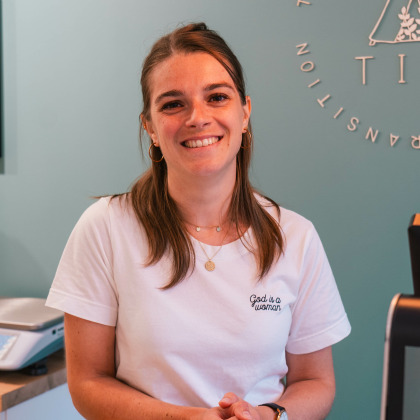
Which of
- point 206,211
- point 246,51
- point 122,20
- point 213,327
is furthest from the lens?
point 122,20

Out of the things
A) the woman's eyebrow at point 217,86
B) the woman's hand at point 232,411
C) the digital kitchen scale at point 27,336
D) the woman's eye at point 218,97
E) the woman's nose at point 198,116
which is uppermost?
the woman's eyebrow at point 217,86

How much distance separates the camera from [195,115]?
1305 millimetres

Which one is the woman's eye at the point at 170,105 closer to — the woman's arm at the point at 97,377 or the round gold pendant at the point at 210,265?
the round gold pendant at the point at 210,265

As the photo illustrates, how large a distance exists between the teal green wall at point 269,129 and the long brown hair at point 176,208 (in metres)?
0.56

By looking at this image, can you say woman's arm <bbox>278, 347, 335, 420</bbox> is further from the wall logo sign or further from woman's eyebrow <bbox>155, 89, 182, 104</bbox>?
the wall logo sign

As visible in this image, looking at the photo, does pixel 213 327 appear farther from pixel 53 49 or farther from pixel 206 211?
pixel 53 49

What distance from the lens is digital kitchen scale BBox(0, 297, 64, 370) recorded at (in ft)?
5.96

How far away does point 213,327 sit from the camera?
129 centimetres

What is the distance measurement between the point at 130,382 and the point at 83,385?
0.10 m

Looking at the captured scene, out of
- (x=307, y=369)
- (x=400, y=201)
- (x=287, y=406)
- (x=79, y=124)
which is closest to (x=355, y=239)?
(x=400, y=201)

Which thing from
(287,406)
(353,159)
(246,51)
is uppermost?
(246,51)

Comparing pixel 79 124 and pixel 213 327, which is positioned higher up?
pixel 79 124

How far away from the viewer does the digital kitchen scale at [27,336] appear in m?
1.82

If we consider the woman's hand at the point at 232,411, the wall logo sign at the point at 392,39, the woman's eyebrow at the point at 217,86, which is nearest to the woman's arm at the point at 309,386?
the woman's hand at the point at 232,411
